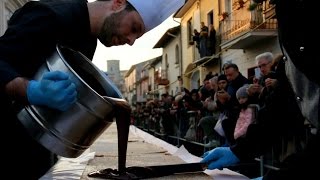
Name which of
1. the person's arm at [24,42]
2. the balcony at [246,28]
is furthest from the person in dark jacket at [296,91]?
the balcony at [246,28]

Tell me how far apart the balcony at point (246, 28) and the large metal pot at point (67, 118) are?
1022cm

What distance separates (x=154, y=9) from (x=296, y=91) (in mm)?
737

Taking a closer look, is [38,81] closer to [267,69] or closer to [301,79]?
[301,79]

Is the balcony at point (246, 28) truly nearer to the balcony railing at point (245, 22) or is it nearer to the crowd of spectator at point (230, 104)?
the balcony railing at point (245, 22)

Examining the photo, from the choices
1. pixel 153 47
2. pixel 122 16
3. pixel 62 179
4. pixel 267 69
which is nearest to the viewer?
pixel 122 16

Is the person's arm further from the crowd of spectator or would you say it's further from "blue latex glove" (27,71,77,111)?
the crowd of spectator

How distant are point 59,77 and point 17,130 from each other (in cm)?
33

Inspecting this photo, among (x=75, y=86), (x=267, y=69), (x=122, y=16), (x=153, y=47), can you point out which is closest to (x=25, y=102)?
(x=75, y=86)

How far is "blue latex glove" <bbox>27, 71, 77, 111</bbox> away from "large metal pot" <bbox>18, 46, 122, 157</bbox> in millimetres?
74

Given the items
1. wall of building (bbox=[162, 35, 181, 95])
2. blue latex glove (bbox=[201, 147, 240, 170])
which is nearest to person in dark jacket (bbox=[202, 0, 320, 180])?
blue latex glove (bbox=[201, 147, 240, 170])

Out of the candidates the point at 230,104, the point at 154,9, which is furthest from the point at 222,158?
the point at 230,104

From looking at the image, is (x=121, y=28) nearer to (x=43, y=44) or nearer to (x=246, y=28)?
(x=43, y=44)

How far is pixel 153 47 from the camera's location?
33.4m

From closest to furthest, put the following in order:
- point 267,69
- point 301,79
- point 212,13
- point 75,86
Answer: point 301,79, point 75,86, point 267,69, point 212,13
